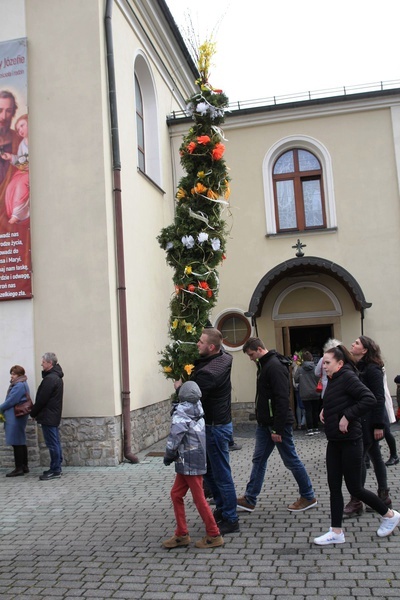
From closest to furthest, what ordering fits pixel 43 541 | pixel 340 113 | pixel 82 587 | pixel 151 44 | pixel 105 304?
pixel 82 587
pixel 43 541
pixel 105 304
pixel 151 44
pixel 340 113

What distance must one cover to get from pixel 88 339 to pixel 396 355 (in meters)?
7.34

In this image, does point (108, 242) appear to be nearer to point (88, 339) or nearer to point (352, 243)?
point (88, 339)

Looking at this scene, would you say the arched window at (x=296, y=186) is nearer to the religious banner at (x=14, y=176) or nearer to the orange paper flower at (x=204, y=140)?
the religious banner at (x=14, y=176)

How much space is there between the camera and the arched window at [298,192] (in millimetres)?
14414

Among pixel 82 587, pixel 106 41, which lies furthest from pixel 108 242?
pixel 82 587

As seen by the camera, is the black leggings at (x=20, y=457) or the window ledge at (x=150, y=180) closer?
the black leggings at (x=20, y=457)

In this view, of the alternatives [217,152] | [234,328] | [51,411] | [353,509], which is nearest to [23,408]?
[51,411]

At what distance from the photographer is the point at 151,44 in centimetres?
1317

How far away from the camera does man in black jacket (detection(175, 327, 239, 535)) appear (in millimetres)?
5598

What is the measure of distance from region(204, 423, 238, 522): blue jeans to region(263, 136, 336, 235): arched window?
9.27 metres

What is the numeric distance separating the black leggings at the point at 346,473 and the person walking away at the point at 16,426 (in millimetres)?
5562

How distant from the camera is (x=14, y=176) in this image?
10.2m

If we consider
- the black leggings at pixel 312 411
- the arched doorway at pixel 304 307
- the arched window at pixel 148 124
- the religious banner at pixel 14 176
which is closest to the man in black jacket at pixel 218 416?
the religious banner at pixel 14 176

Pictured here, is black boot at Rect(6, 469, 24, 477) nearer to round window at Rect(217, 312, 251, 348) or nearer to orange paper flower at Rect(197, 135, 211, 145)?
orange paper flower at Rect(197, 135, 211, 145)
